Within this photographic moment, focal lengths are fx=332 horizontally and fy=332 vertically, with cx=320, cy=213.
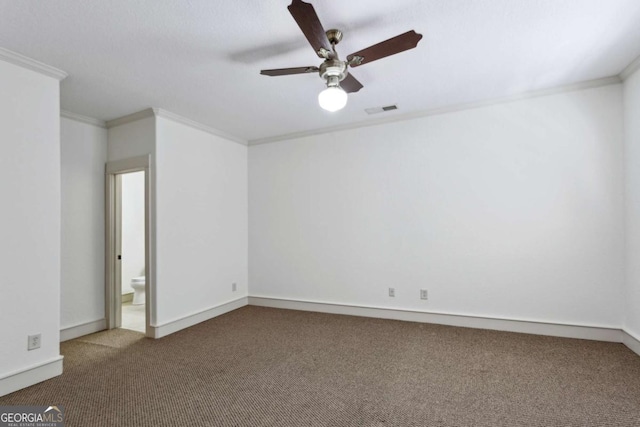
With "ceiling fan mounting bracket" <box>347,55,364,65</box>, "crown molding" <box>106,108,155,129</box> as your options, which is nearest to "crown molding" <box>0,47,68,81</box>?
"crown molding" <box>106,108,155,129</box>

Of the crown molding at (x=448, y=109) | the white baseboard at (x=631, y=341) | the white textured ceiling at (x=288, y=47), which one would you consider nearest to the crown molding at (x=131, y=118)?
the white textured ceiling at (x=288, y=47)

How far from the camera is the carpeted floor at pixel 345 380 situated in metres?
2.12

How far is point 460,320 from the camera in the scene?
12.6 feet

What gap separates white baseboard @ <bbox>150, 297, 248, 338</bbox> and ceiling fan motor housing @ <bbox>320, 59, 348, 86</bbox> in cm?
315

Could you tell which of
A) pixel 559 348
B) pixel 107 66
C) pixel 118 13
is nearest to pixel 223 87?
pixel 107 66

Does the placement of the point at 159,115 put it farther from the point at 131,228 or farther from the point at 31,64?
the point at 131,228

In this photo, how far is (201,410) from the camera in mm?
2209

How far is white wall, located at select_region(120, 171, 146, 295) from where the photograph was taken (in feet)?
18.2

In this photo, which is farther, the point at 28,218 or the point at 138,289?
the point at 138,289

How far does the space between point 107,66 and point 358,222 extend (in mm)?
3124

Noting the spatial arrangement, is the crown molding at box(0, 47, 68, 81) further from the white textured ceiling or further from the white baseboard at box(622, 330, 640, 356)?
the white baseboard at box(622, 330, 640, 356)

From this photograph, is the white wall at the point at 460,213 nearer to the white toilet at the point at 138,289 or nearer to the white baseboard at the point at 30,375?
the white toilet at the point at 138,289

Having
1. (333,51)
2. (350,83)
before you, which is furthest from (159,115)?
(333,51)

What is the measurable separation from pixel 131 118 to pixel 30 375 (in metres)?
2.74
